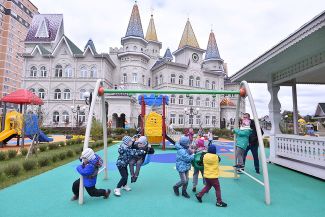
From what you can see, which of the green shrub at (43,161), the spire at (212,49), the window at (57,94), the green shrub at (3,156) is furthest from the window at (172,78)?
the green shrub at (43,161)

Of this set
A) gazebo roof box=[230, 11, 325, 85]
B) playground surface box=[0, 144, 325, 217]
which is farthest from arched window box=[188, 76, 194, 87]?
playground surface box=[0, 144, 325, 217]

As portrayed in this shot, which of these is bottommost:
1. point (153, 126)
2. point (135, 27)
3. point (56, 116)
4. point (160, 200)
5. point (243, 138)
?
point (160, 200)

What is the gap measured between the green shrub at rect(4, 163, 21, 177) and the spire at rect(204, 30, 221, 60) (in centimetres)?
4384

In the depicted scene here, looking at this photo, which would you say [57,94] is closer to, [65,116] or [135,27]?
[65,116]

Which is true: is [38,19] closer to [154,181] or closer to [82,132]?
[82,132]

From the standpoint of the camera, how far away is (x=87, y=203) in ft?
14.3

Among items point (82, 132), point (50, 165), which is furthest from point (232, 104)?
point (50, 165)

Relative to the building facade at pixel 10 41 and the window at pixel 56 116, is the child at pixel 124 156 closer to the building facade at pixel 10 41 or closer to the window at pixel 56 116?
the window at pixel 56 116

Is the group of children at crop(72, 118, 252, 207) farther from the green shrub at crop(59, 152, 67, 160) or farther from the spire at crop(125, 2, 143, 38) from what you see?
the spire at crop(125, 2, 143, 38)

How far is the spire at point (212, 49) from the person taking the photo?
4597 centimetres

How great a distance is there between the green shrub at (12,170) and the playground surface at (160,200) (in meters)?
0.81

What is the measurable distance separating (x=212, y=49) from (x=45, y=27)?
33.9 meters

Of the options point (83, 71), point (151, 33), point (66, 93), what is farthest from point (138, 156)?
point (151, 33)

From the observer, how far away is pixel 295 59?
720 cm
